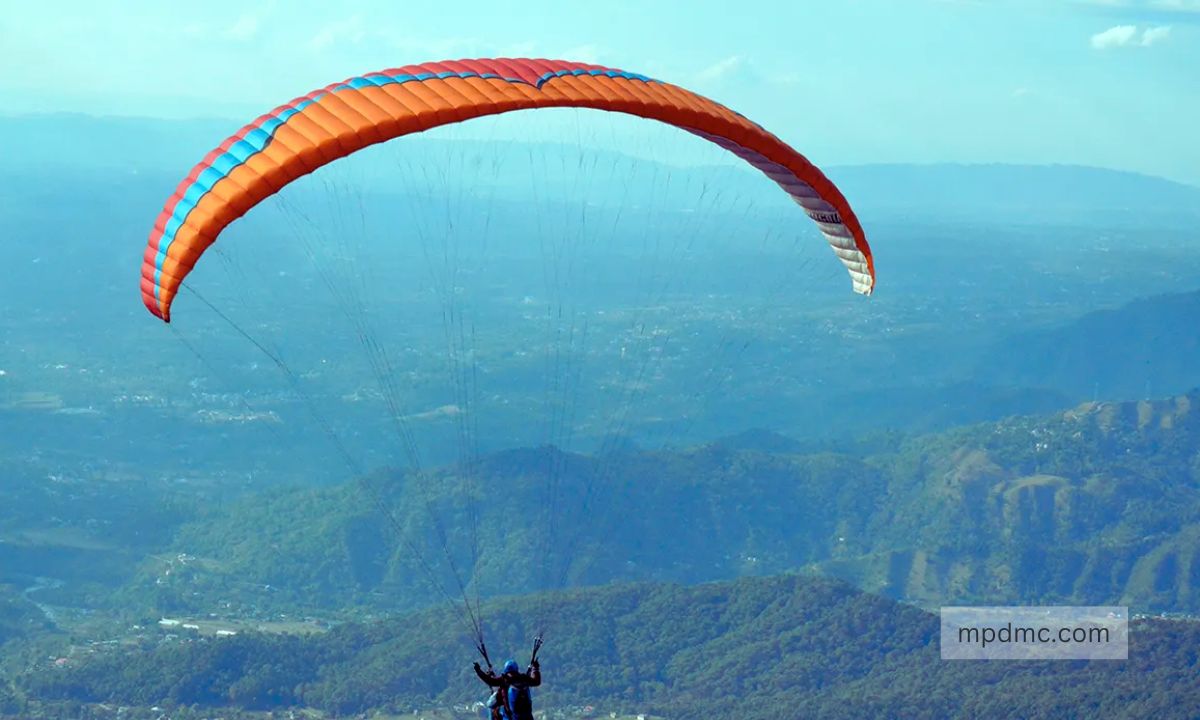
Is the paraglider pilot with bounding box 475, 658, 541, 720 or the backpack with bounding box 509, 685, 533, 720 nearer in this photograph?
the paraglider pilot with bounding box 475, 658, 541, 720

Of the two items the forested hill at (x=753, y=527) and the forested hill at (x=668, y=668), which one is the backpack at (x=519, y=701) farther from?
the forested hill at (x=753, y=527)

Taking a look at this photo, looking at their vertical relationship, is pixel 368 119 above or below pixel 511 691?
above

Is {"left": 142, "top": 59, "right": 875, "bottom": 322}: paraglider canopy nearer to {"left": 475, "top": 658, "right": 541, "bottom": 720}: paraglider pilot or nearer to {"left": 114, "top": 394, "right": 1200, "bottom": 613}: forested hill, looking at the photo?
{"left": 475, "top": 658, "right": 541, "bottom": 720}: paraglider pilot

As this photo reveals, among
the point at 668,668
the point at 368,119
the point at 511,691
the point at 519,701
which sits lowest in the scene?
the point at 668,668

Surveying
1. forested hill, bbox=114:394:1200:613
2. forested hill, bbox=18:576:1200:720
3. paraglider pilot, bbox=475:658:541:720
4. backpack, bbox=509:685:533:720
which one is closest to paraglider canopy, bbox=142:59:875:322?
paraglider pilot, bbox=475:658:541:720

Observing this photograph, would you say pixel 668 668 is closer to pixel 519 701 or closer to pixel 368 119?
pixel 519 701

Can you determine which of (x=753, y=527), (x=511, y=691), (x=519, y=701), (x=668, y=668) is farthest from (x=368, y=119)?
(x=753, y=527)
